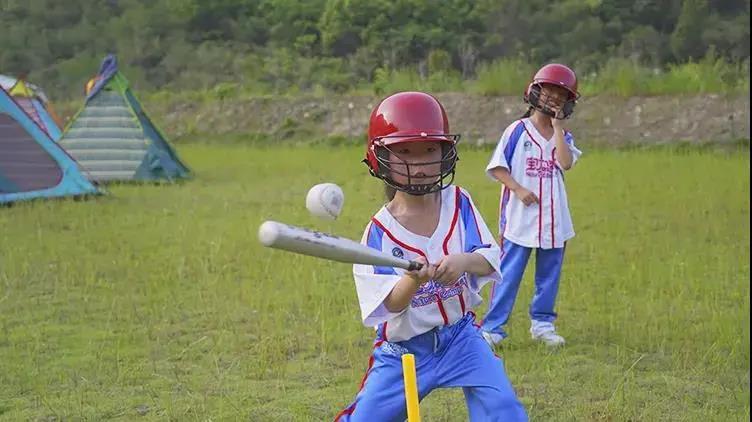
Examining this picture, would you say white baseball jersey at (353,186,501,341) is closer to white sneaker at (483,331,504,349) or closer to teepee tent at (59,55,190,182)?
white sneaker at (483,331,504,349)

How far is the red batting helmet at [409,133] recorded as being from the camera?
109 inches

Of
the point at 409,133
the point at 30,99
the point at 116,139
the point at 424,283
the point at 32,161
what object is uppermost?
the point at 409,133

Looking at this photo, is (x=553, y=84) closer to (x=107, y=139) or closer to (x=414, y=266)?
(x=414, y=266)

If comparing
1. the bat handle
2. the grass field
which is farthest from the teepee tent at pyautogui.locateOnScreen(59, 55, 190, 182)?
the bat handle

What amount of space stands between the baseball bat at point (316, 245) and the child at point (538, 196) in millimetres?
2612

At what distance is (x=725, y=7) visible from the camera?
1599 centimetres

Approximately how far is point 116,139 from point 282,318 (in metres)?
7.68

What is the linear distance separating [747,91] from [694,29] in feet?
4.97

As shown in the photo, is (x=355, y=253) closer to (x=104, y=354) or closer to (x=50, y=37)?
(x=104, y=354)

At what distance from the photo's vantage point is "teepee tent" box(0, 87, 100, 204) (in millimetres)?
9984

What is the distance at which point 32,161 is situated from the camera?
1015 cm

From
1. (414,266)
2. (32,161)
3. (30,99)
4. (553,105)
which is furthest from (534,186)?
(30,99)

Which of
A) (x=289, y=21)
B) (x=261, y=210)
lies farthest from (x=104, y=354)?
(x=289, y=21)

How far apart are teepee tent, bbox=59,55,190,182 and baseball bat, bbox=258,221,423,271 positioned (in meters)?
10.3
